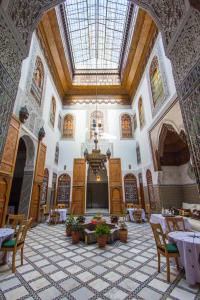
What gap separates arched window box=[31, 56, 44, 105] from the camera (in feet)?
21.8

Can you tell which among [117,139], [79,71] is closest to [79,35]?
[79,71]

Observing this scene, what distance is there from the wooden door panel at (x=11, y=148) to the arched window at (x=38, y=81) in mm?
2205

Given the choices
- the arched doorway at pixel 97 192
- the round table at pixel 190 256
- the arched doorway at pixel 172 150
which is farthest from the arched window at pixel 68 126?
the round table at pixel 190 256

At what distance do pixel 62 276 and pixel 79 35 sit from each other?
11479mm

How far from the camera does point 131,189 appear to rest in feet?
32.4

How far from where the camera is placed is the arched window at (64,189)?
957cm

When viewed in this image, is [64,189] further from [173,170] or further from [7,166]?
[173,170]

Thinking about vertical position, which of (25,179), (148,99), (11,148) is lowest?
(25,179)

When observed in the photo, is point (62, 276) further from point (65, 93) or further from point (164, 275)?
point (65, 93)

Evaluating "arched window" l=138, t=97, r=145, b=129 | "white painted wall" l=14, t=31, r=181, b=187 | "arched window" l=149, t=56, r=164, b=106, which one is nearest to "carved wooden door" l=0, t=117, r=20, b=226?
"white painted wall" l=14, t=31, r=181, b=187

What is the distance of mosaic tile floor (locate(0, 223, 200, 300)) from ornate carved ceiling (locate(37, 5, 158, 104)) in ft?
28.6

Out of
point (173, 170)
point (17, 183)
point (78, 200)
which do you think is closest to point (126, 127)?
point (173, 170)

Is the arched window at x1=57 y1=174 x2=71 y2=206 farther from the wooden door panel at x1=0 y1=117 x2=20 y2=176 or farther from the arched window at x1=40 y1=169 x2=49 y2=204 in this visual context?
the wooden door panel at x1=0 y1=117 x2=20 y2=176

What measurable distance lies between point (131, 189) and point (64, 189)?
171 inches
